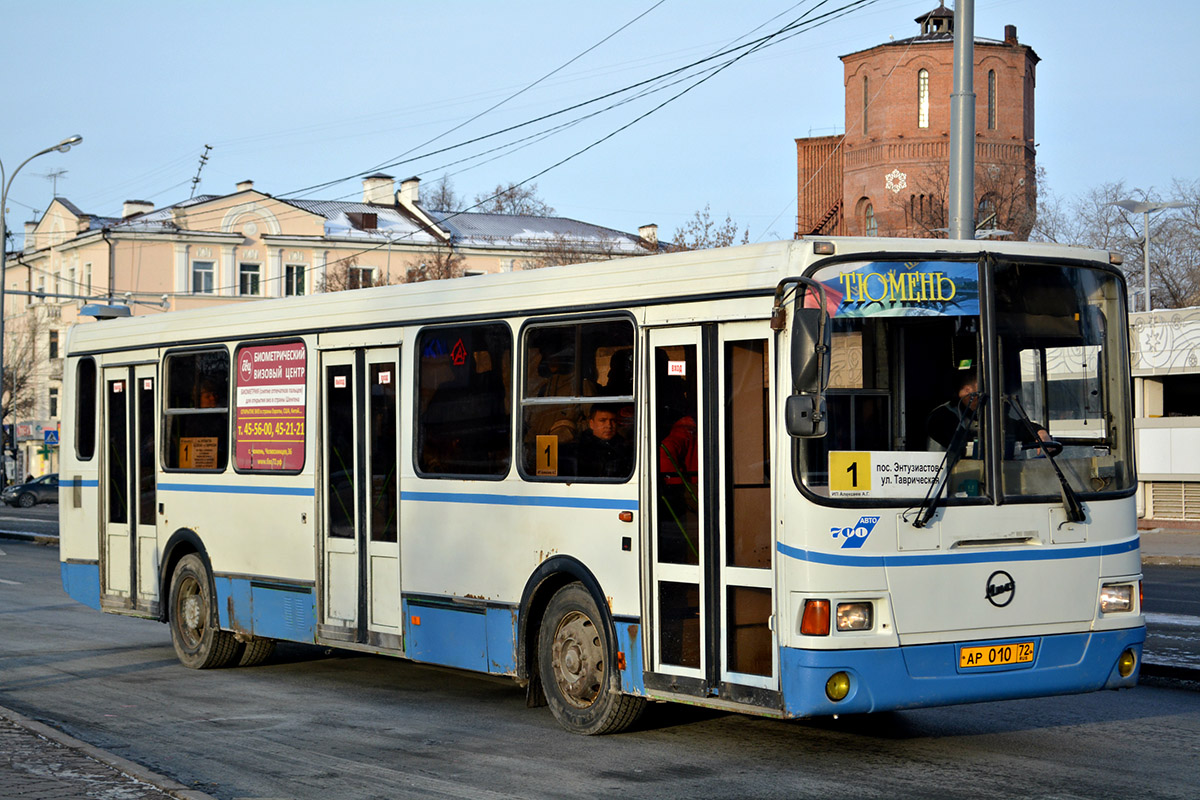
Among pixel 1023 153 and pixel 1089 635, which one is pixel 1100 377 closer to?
pixel 1089 635

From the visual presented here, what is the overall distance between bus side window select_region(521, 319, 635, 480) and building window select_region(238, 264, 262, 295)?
6953 cm

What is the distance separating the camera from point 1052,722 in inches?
380

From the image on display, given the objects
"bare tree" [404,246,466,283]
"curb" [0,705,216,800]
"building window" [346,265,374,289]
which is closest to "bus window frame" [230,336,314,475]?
"curb" [0,705,216,800]

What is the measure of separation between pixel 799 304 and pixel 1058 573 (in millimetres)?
2108

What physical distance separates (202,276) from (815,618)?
72.1 meters

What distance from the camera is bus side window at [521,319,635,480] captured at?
9.04 metres

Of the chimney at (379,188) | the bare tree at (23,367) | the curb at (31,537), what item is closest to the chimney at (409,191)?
the chimney at (379,188)

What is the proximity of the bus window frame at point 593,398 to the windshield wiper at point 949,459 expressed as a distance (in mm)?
1852

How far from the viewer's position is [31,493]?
59.4 metres

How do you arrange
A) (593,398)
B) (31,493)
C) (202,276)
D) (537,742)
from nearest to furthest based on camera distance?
(537,742), (593,398), (31,493), (202,276)

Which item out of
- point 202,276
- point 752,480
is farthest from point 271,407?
point 202,276

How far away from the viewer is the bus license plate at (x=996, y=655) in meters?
7.86

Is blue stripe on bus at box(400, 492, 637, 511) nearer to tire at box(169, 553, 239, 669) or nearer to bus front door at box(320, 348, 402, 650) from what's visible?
bus front door at box(320, 348, 402, 650)

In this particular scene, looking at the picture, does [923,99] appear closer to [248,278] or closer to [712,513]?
[248,278]
